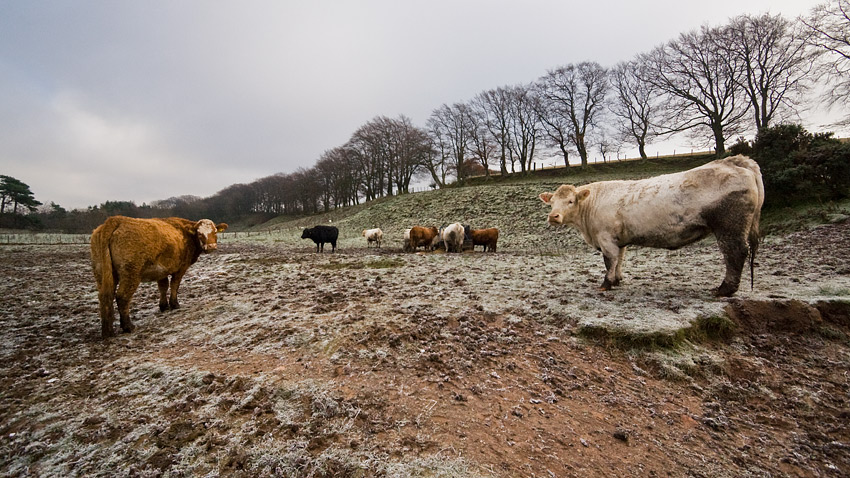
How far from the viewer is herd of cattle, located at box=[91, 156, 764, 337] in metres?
4.49

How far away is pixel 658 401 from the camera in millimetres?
2746

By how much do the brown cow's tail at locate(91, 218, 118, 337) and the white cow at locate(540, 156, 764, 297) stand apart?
7349mm

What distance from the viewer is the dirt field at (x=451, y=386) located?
7.04ft

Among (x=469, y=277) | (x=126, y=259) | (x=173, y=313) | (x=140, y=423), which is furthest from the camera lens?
(x=469, y=277)

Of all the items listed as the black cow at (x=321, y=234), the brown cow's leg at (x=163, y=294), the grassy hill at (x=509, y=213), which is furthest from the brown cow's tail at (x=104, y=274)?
the grassy hill at (x=509, y=213)

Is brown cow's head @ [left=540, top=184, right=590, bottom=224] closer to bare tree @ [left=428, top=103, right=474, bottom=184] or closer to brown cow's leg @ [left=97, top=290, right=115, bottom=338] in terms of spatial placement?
brown cow's leg @ [left=97, top=290, right=115, bottom=338]

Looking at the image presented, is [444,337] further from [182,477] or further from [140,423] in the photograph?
[140,423]

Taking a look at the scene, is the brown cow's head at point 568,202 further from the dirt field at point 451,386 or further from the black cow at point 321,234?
the black cow at point 321,234

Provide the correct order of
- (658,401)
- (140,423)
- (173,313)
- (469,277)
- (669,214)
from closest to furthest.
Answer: (140,423) < (658,401) < (669,214) < (173,313) < (469,277)

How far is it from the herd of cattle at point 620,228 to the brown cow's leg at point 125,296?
1 cm

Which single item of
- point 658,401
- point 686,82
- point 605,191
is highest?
point 686,82

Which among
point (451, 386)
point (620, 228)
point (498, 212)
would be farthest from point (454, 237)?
point (498, 212)

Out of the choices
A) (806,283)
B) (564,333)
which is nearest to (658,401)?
(564,333)

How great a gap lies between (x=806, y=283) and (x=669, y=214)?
256 cm
